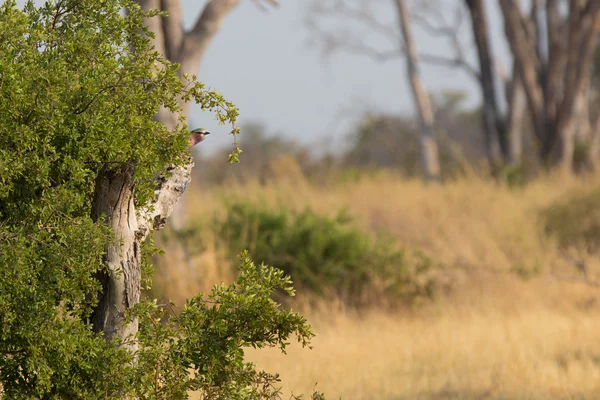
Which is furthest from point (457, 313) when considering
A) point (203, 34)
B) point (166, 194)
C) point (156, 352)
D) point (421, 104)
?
point (421, 104)

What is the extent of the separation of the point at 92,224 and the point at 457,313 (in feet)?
18.4

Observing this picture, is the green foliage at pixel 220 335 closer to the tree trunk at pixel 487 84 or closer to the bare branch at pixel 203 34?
the bare branch at pixel 203 34

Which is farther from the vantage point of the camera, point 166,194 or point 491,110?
point 491,110

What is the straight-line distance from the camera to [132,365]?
8.91ft

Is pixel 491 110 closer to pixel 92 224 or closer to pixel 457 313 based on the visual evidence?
pixel 457 313

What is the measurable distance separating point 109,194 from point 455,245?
22.4 ft

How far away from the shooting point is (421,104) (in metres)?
17.8

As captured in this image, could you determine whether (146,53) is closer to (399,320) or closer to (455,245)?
(399,320)

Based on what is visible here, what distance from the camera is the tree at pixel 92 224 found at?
2504 mm

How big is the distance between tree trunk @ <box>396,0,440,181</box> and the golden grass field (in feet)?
15.8

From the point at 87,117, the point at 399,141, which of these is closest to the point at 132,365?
the point at 87,117

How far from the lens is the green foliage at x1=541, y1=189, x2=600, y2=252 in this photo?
32.1 ft

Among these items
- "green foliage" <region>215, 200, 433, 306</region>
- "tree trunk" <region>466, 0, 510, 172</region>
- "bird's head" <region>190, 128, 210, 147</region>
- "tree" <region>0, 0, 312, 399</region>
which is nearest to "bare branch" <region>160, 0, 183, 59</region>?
"green foliage" <region>215, 200, 433, 306</region>

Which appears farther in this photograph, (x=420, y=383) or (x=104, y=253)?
(x=420, y=383)
